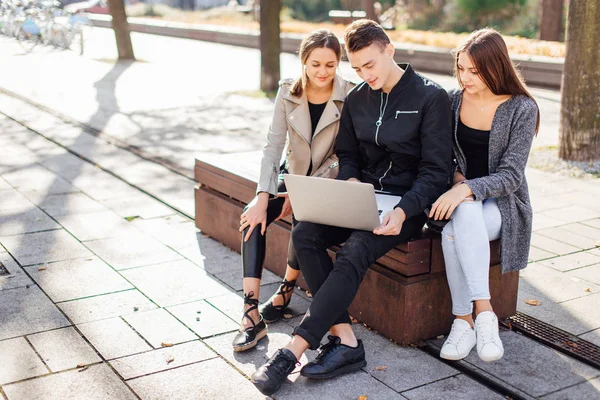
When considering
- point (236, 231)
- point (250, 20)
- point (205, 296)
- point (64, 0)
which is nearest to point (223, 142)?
point (236, 231)

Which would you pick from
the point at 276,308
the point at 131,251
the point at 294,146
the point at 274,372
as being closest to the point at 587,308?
the point at 276,308

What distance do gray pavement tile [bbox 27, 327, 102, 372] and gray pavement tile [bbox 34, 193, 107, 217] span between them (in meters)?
2.25

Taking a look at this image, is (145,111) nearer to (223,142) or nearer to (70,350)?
(223,142)

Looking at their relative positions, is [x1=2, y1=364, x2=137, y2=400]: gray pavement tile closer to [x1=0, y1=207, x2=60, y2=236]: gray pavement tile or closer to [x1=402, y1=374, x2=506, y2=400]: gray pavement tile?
[x1=402, y1=374, x2=506, y2=400]: gray pavement tile

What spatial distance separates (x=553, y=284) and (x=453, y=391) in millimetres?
1550

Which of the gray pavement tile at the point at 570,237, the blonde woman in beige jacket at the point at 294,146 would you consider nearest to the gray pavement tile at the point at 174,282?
the blonde woman in beige jacket at the point at 294,146

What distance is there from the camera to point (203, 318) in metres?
4.23

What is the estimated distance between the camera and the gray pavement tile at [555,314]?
161 inches

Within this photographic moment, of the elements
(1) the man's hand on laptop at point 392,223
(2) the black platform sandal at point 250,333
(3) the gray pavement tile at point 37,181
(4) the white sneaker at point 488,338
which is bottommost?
(3) the gray pavement tile at point 37,181

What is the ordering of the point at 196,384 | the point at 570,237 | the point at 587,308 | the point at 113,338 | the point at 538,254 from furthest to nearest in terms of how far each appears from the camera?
the point at 570,237
the point at 538,254
the point at 587,308
the point at 113,338
the point at 196,384

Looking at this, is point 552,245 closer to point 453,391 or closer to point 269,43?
point 453,391

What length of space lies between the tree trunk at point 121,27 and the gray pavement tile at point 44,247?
502 inches

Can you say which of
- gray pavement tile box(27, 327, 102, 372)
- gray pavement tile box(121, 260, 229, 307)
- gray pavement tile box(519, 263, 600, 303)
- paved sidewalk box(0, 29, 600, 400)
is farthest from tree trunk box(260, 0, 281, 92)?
gray pavement tile box(27, 327, 102, 372)

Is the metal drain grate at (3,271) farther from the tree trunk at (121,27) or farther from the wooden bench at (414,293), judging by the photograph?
the tree trunk at (121,27)
